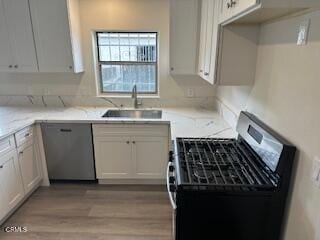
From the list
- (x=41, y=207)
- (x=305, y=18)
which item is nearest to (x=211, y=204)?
(x=305, y=18)

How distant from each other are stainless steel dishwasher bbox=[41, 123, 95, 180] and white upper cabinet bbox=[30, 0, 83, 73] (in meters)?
0.73

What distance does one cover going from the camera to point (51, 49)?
9.39ft

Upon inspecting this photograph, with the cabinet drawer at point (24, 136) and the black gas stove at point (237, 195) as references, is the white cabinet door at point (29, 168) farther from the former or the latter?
the black gas stove at point (237, 195)

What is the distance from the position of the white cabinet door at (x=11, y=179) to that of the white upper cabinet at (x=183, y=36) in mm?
1958

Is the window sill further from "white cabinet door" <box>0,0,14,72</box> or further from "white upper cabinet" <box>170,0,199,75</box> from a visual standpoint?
"white cabinet door" <box>0,0,14,72</box>

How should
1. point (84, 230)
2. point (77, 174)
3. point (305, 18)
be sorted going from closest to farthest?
point (305, 18)
point (84, 230)
point (77, 174)

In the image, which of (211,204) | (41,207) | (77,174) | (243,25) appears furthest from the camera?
(77,174)

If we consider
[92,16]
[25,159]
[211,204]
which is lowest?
[25,159]

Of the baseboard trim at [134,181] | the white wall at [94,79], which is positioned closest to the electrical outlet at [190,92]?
the white wall at [94,79]

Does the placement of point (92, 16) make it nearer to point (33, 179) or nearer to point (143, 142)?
point (143, 142)

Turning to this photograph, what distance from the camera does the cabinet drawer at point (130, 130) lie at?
2760 millimetres

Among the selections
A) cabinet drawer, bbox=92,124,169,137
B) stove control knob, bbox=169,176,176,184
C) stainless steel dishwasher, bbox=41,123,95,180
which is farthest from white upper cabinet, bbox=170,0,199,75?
stove control knob, bbox=169,176,176,184

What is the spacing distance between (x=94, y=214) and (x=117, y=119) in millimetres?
1034

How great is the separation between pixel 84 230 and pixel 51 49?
6.74ft
